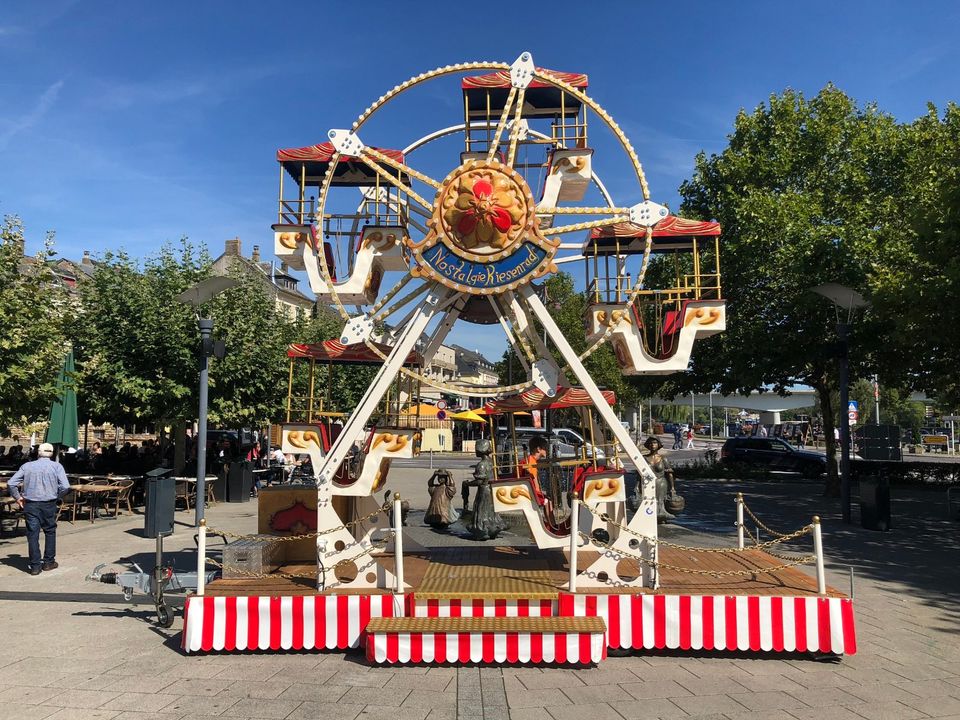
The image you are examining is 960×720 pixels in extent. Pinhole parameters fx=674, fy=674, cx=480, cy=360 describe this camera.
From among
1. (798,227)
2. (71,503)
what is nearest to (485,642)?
(71,503)

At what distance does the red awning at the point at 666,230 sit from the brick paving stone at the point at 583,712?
5457mm

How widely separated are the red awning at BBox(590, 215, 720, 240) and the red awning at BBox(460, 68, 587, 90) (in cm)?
191

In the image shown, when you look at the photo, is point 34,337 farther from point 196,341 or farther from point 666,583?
point 666,583

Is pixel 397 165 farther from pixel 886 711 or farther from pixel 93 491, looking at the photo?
pixel 93 491

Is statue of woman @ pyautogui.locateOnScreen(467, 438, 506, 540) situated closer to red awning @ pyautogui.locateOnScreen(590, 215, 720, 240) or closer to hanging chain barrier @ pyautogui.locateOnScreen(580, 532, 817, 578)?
hanging chain barrier @ pyautogui.locateOnScreen(580, 532, 817, 578)

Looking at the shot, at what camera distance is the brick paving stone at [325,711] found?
5551 millimetres

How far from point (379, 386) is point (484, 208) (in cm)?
252

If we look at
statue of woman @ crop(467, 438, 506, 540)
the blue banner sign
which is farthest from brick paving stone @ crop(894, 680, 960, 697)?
statue of woman @ crop(467, 438, 506, 540)

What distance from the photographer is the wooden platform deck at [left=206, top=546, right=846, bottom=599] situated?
736cm

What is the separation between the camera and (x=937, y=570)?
11078mm

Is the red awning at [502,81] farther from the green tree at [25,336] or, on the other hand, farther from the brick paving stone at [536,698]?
the green tree at [25,336]

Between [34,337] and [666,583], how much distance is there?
40.7 ft

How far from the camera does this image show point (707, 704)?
19.2ft

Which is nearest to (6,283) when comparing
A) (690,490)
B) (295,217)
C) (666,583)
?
(295,217)
